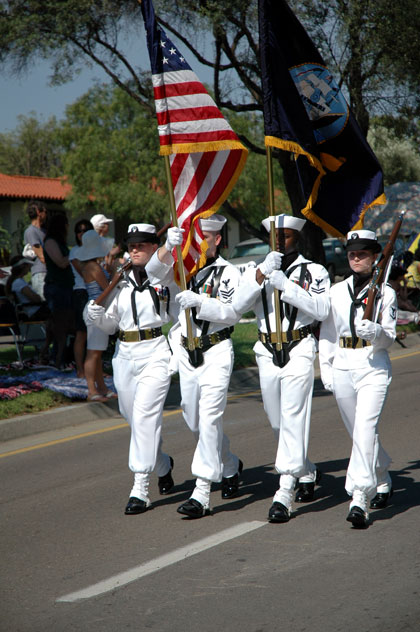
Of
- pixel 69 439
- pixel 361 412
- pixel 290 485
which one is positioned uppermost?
pixel 361 412

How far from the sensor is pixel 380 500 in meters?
6.02

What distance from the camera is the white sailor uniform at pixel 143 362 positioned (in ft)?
20.6

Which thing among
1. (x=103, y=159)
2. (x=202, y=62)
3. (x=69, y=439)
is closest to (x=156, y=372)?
(x=69, y=439)

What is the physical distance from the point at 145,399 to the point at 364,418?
1623 mm

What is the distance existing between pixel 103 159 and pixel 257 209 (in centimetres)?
806

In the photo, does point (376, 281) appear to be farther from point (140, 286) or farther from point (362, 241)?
point (140, 286)

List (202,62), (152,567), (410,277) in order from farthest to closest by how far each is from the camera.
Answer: (410,277), (202,62), (152,567)

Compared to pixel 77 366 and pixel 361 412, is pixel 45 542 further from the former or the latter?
pixel 77 366

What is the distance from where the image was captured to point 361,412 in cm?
572

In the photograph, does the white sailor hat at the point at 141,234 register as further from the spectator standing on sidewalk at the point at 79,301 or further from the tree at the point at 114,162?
the tree at the point at 114,162

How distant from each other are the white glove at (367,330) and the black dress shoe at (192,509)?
5.27 ft

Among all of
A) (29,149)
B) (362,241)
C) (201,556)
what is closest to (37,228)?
(362,241)

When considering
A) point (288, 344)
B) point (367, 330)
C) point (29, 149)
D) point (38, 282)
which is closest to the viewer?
point (367, 330)

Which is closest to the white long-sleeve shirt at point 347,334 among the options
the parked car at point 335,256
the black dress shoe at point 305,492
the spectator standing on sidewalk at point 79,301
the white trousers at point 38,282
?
the black dress shoe at point 305,492
